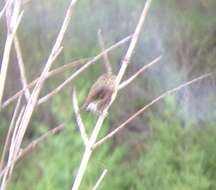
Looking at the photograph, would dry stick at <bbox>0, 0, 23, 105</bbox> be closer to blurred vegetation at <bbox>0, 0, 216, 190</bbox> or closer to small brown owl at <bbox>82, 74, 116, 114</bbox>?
small brown owl at <bbox>82, 74, 116, 114</bbox>

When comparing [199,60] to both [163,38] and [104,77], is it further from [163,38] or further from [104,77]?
[104,77]

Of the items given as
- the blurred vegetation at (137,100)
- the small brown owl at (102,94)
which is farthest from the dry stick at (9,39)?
the blurred vegetation at (137,100)

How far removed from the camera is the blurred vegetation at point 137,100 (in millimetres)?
3006

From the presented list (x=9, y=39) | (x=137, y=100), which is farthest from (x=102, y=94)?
(x=137, y=100)

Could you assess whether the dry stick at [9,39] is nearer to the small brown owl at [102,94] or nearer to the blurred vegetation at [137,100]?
the small brown owl at [102,94]

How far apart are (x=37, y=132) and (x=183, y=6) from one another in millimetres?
958

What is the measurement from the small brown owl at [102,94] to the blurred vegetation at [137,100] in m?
1.31

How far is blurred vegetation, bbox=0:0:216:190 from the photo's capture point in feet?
9.86

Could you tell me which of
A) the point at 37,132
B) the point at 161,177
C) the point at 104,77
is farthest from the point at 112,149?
the point at 104,77

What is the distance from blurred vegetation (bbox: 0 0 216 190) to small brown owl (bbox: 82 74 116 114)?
1.31m

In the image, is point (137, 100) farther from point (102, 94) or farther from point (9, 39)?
point (9, 39)

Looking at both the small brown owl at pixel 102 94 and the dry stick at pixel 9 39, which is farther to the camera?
the small brown owl at pixel 102 94

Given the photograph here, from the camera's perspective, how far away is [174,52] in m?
3.87

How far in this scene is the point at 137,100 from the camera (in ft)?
12.9
